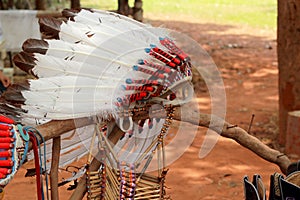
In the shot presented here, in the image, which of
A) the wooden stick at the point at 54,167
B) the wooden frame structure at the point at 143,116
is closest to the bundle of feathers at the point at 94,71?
the wooden frame structure at the point at 143,116

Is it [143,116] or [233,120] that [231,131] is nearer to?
[143,116]

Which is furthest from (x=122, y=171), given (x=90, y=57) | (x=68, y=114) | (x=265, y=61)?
(x=265, y=61)

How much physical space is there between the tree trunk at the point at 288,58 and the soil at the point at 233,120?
1.34 feet

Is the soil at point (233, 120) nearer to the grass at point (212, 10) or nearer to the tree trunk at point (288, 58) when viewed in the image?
the tree trunk at point (288, 58)

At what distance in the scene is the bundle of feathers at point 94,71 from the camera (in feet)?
6.13

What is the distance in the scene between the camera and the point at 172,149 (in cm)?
227

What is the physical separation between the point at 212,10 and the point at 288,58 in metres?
10.9

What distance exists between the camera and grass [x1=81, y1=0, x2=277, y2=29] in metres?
14.2

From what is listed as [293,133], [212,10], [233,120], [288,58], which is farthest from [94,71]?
[212,10]

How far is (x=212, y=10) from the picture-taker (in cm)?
1606

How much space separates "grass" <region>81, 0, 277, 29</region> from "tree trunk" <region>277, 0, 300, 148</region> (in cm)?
794

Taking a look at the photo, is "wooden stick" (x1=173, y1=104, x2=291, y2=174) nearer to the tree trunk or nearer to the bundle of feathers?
the bundle of feathers

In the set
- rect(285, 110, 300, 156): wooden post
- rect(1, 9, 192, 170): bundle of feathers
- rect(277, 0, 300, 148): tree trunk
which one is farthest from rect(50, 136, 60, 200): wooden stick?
rect(277, 0, 300, 148): tree trunk

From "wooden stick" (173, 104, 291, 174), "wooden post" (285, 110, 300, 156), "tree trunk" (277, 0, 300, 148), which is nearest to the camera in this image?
"wooden stick" (173, 104, 291, 174)
